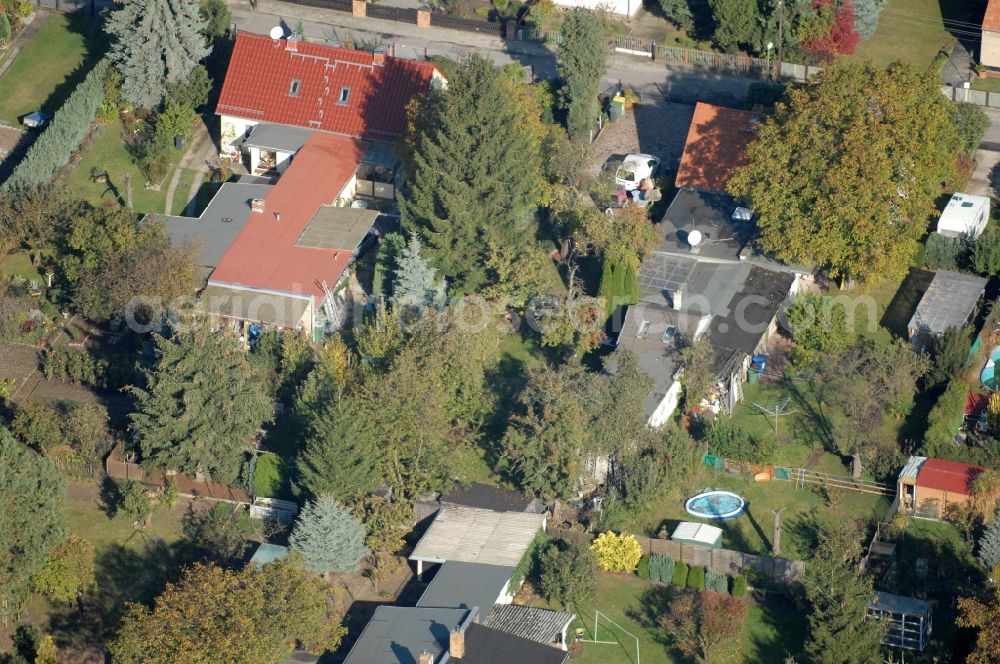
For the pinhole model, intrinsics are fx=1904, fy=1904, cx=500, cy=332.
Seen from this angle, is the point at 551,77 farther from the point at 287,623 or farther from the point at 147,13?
the point at 287,623

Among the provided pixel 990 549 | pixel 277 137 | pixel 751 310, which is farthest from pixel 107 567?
pixel 990 549

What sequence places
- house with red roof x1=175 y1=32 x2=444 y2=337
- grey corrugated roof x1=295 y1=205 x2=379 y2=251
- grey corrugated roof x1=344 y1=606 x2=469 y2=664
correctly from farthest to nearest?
grey corrugated roof x1=295 y1=205 x2=379 y2=251 → house with red roof x1=175 y1=32 x2=444 y2=337 → grey corrugated roof x1=344 y1=606 x2=469 y2=664

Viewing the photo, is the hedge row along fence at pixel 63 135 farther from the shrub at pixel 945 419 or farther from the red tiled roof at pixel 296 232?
the shrub at pixel 945 419

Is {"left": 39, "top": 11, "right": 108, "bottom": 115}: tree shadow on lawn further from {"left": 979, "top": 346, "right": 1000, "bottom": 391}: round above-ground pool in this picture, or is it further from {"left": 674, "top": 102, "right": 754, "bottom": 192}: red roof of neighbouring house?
{"left": 979, "top": 346, "right": 1000, "bottom": 391}: round above-ground pool

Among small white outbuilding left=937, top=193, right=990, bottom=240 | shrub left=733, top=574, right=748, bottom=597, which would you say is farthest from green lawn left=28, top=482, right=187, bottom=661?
small white outbuilding left=937, top=193, right=990, bottom=240

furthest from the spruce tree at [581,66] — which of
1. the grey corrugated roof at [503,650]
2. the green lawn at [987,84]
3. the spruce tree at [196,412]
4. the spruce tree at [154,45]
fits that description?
the grey corrugated roof at [503,650]

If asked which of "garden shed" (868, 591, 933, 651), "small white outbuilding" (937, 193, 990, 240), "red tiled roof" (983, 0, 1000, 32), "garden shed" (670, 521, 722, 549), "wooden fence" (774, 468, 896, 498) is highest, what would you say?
"red tiled roof" (983, 0, 1000, 32)

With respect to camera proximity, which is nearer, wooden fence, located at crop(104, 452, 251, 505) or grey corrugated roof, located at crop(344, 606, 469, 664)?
grey corrugated roof, located at crop(344, 606, 469, 664)

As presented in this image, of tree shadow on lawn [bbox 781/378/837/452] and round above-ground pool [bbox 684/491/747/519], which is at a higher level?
tree shadow on lawn [bbox 781/378/837/452]
